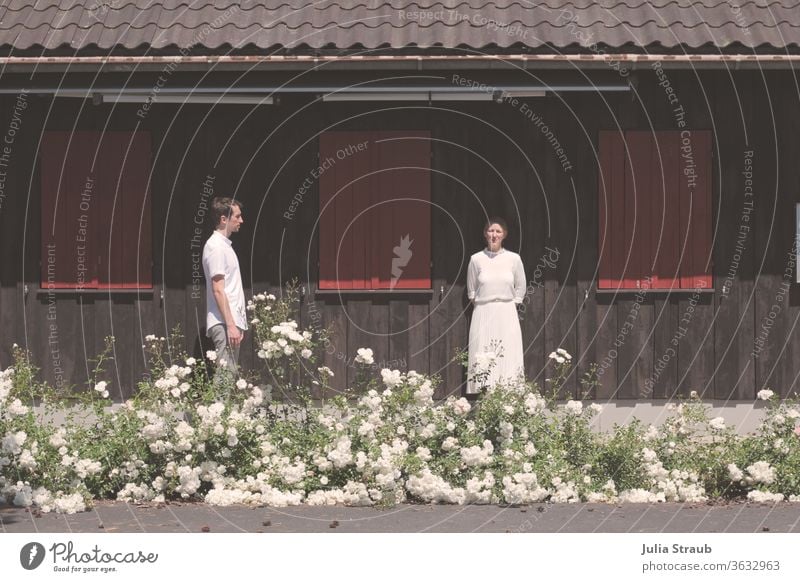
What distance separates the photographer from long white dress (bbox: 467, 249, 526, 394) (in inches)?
502

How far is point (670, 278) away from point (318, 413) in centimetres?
421

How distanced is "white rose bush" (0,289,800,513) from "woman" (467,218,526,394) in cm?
227

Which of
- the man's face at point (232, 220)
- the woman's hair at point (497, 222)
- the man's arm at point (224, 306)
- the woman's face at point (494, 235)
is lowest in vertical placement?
the man's arm at point (224, 306)

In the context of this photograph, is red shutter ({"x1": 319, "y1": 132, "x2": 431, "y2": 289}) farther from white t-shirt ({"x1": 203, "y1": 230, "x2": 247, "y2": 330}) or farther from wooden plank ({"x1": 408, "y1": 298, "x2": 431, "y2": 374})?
white t-shirt ({"x1": 203, "y1": 230, "x2": 247, "y2": 330})

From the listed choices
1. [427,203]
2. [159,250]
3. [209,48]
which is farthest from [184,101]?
A: [427,203]

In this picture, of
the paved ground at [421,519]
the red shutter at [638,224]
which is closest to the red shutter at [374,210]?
the red shutter at [638,224]

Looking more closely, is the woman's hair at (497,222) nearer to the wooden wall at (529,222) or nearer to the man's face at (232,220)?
the wooden wall at (529,222)

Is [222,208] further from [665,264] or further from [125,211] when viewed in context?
[665,264]

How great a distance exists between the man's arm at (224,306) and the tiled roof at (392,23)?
2.06 metres

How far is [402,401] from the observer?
400 inches

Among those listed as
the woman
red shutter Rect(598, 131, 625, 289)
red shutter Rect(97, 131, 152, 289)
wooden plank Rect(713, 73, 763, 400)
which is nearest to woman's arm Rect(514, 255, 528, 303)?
the woman

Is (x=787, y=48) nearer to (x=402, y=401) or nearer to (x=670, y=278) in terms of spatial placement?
(x=670, y=278)

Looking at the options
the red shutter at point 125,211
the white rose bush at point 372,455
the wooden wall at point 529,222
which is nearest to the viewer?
the white rose bush at point 372,455

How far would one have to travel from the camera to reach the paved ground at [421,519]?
28.6ft
